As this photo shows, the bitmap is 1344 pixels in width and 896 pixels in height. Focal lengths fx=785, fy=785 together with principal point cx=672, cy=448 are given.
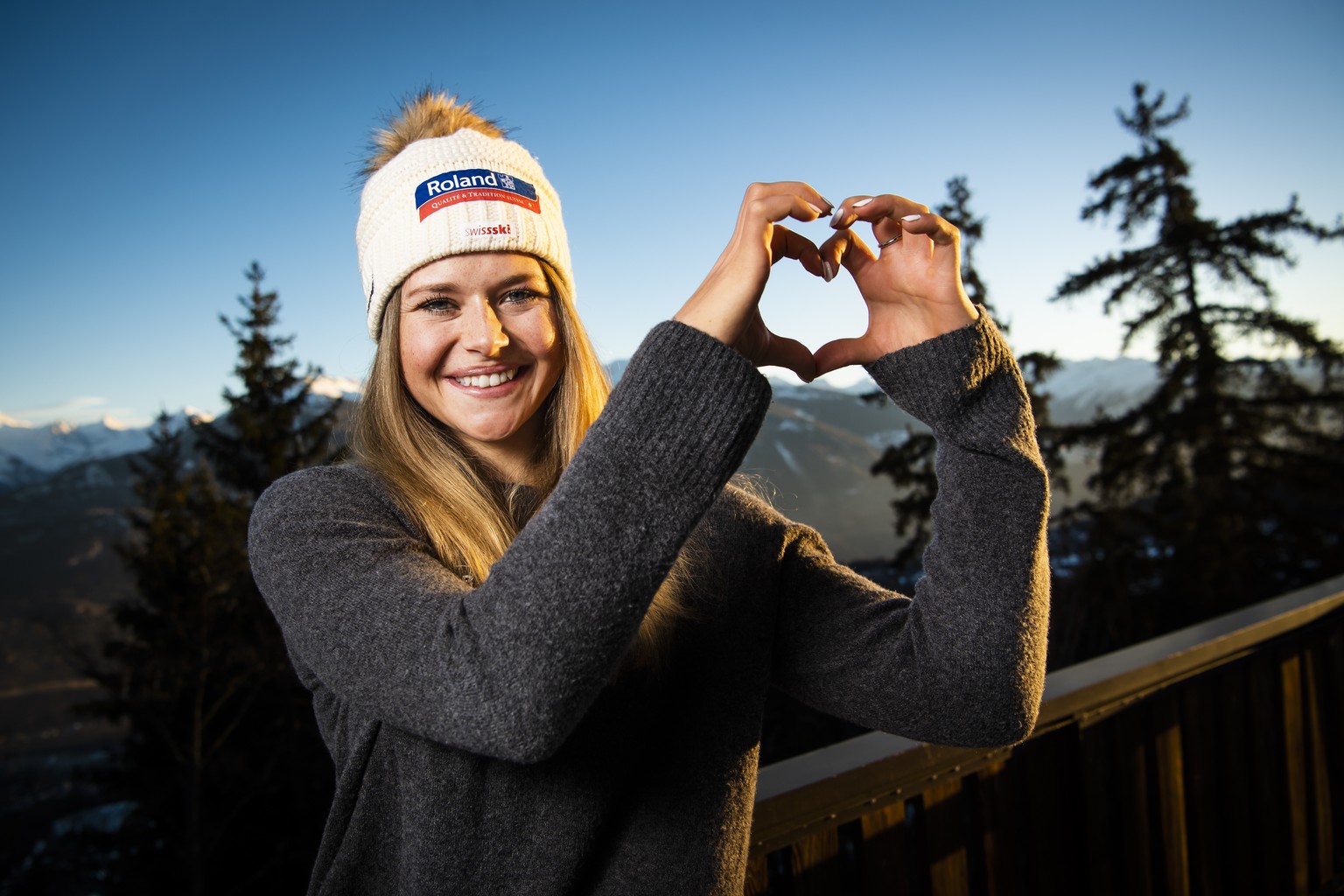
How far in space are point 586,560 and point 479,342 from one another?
22.4 inches

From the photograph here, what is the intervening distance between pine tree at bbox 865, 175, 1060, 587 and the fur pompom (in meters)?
11.3

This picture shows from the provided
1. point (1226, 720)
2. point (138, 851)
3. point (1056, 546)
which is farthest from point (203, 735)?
point (1226, 720)

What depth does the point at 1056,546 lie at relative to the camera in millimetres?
13219

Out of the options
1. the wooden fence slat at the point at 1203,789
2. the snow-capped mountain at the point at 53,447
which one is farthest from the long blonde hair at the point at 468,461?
the snow-capped mountain at the point at 53,447

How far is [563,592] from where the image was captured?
604 mm

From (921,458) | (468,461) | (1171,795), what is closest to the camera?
(468,461)

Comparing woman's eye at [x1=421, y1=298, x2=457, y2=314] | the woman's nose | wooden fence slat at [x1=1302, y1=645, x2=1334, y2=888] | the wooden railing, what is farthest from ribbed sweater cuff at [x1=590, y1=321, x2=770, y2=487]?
wooden fence slat at [x1=1302, y1=645, x2=1334, y2=888]

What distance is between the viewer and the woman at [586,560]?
640 mm

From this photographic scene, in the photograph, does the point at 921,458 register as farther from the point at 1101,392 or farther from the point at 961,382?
the point at 961,382

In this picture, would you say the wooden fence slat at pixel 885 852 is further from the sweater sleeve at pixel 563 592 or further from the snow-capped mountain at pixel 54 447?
the snow-capped mountain at pixel 54 447

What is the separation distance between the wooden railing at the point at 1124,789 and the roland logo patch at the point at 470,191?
110 centimetres

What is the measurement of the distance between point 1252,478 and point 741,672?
16.0 meters

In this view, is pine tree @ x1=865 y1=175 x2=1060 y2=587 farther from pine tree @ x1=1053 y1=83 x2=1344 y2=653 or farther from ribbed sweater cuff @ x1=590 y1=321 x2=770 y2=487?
ribbed sweater cuff @ x1=590 y1=321 x2=770 y2=487

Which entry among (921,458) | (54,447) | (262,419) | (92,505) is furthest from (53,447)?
(921,458)
